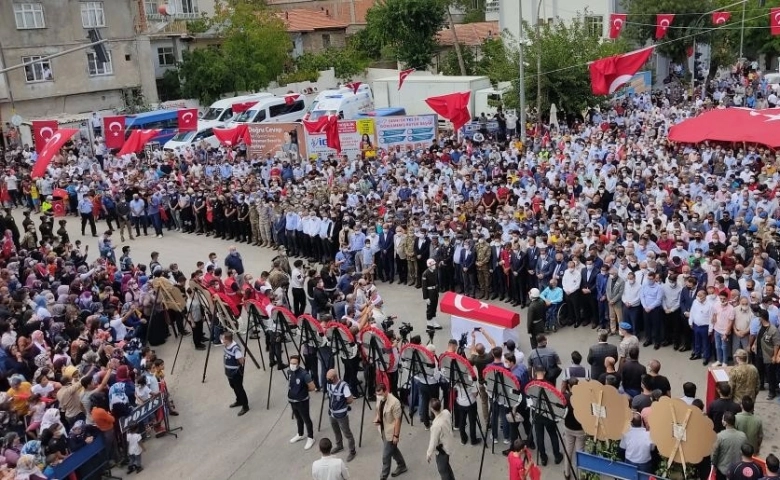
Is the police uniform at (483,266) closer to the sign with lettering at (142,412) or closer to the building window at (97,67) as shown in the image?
the sign with lettering at (142,412)

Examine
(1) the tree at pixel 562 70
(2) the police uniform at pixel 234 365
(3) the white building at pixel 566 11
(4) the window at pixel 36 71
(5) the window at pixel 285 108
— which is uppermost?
(3) the white building at pixel 566 11

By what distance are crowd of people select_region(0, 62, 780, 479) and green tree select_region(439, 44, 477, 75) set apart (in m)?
21.1

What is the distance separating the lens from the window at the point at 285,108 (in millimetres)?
33725

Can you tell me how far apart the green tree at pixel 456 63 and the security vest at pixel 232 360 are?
121 feet

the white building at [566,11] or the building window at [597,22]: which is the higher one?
the white building at [566,11]

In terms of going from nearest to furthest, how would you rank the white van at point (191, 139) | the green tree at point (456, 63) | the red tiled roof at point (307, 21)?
the white van at point (191, 139) < the green tree at point (456, 63) < the red tiled roof at point (307, 21)

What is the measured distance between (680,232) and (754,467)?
25.5ft

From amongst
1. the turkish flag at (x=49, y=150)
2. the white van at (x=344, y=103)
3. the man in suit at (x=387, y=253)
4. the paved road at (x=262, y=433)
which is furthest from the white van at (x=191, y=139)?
the paved road at (x=262, y=433)

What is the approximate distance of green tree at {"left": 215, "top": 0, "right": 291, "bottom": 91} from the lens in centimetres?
4131

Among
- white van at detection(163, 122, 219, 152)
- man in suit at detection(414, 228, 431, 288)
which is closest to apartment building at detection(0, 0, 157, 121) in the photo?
white van at detection(163, 122, 219, 152)

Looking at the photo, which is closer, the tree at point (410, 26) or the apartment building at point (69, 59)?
the apartment building at point (69, 59)

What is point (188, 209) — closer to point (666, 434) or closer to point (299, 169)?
point (299, 169)

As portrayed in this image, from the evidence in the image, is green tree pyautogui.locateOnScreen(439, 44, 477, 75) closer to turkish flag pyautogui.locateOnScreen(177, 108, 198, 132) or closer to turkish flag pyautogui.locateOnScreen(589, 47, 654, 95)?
turkish flag pyautogui.locateOnScreen(177, 108, 198, 132)

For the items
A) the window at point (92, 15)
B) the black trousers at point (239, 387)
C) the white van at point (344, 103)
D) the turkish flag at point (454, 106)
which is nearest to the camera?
the black trousers at point (239, 387)
